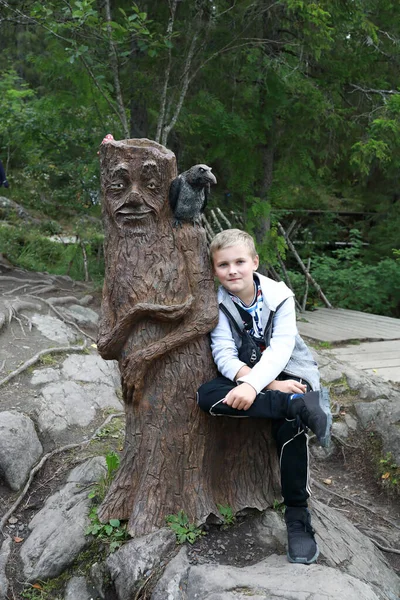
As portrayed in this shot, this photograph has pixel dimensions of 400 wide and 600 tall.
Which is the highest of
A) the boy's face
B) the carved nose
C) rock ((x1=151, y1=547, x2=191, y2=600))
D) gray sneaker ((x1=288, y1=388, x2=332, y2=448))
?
the carved nose

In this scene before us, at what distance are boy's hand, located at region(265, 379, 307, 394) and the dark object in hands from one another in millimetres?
932

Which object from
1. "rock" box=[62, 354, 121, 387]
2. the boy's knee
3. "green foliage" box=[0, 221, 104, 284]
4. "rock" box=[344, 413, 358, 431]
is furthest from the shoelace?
"green foliage" box=[0, 221, 104, 284]

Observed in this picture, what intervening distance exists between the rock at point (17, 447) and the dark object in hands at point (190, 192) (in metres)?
2.16

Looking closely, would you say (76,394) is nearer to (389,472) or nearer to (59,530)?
(59,530)

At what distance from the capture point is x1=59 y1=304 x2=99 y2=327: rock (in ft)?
22.7

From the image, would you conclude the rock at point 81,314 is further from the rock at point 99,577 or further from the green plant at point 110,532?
the rock at point 99,577

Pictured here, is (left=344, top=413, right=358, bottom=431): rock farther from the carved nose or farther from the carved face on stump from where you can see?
the carved nose

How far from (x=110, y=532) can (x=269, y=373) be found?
1.14m

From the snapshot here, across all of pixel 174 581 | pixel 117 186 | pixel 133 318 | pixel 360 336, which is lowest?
pixel 174 581

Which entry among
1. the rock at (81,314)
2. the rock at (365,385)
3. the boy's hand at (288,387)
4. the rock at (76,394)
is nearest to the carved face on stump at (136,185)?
the boy's hand at (288,387)

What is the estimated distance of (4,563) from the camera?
3227mm

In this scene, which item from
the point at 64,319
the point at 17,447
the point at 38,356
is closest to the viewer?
the point at 17,447

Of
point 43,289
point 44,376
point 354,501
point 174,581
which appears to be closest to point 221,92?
point 43,289

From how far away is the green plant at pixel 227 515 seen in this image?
9.78ft
